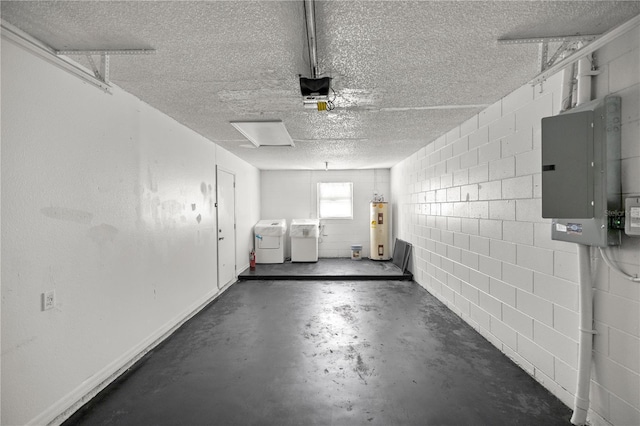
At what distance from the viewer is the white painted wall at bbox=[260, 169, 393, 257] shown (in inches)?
287

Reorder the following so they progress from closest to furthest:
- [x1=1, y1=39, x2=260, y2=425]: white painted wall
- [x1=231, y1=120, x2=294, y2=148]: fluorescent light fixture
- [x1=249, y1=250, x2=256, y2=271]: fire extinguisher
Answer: [x1=1, y1=39, x2=260, y2=425]: white painted wall, [x1=231, y1=120, x2=294, y2=148]: fluorescent light fixture, [x1=249, y1=250, x2=256, y2=271]: fire extinguisher

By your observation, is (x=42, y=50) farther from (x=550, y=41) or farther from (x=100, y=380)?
(x=550, y=41)

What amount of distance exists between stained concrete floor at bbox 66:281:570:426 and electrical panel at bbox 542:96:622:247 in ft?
4.14

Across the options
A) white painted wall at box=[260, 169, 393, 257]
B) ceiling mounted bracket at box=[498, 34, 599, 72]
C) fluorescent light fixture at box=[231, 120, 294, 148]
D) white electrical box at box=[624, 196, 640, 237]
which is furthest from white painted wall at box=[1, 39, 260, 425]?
white painted wall at box=[260, 169, 393, 257]

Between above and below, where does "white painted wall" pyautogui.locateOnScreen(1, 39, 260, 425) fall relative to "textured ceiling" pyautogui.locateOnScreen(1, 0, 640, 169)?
below

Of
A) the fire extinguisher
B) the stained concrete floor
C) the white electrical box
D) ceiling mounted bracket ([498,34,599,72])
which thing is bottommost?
the stained concrete floor

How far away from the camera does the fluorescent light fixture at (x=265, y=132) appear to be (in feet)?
11.3

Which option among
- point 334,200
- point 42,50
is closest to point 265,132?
point 42,50

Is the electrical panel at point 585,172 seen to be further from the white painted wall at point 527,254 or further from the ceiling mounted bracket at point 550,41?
the ceiling mounted bracket at point 550,41

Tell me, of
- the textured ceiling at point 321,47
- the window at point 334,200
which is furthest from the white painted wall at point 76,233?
the window at point 334,200

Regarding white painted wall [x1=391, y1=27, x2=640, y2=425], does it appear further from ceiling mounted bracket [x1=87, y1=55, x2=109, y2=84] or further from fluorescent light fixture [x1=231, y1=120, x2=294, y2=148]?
ceiling mounted bracket [x1=87, y1=55, x2=109, y2=84]

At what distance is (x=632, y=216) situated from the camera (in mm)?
1513

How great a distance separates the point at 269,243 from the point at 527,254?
5.07 m

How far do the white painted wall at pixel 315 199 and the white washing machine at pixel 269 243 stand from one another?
758 millimetres
